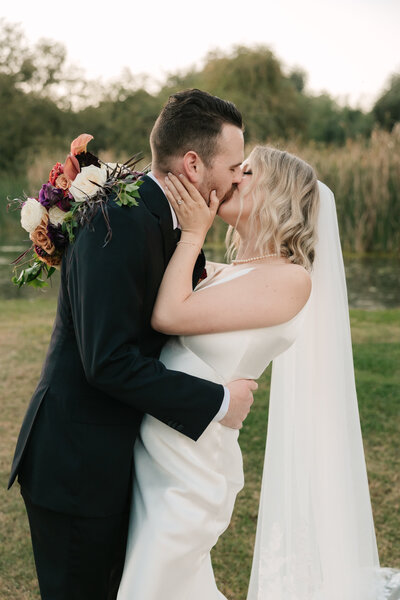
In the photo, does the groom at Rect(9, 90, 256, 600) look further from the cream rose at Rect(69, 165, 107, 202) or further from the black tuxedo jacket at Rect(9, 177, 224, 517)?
the cream rose at Rect(69, 165, 107, 202)

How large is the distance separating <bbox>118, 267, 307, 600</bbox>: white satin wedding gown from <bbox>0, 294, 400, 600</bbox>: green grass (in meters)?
1.32

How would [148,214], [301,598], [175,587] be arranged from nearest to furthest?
[148,214]
[175,587]
[301,598]

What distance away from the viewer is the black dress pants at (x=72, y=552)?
7.75ft

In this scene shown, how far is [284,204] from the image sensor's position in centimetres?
283

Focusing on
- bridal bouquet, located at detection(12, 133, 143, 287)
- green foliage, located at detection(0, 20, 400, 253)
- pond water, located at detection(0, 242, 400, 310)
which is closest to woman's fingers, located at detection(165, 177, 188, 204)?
bridal bouquet, located at detection(12, 133, 143, 287)

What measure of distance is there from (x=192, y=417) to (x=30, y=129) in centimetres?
3487

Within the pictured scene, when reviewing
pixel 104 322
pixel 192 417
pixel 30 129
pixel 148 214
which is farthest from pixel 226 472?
pixel 30 129

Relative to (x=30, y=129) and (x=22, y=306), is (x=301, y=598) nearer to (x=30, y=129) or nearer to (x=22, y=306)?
(x=22, y=306)

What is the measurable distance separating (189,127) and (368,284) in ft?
33.6

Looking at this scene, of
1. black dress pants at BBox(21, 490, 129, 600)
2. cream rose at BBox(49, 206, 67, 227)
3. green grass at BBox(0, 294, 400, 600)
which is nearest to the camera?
black dress pants at BBox(21, 490, 129, 600)

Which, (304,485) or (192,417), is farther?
(304,485)

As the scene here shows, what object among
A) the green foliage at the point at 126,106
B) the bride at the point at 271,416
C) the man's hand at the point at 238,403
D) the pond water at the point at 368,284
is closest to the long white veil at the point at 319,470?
the bride at the point at 271,416

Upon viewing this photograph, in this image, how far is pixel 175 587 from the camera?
253 cm

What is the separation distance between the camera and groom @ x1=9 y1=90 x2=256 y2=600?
2.16 meters
